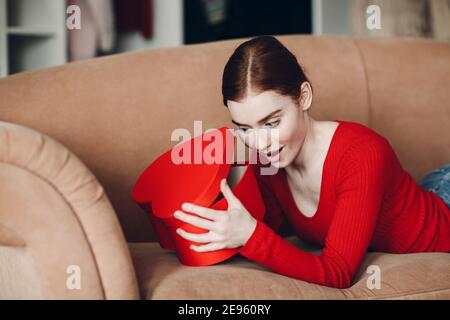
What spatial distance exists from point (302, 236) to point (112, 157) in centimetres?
57

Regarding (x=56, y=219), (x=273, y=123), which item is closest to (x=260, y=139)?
(x=273, y=123)

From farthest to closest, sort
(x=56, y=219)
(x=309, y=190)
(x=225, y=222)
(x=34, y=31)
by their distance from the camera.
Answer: (x=34, y=31), (x=309, y=190), (x=225, y=222), (x=56, y=219)

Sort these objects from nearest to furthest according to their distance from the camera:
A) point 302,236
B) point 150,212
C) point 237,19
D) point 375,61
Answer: point 150,212 → point 302,236 → point 375,61 → point 237,19

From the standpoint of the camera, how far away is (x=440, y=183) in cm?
167

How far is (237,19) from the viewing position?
303 centimetres

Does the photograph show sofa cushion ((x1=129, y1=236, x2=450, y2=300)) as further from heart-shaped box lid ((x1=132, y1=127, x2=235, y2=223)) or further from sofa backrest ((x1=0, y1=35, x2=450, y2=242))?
sofa backrest ((x1=0, y1=35, x2=450, y2=242))

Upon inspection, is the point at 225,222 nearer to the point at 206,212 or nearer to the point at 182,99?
the point at 206,212

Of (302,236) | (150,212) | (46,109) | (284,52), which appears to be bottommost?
(302,236)

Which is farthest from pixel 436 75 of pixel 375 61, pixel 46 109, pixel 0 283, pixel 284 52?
pixel 0 283

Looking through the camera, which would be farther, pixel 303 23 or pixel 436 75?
pixel 303 23

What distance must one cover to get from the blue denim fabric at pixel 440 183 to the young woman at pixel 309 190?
15 centimetres

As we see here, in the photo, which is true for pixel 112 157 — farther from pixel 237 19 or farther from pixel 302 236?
pixel 237 19

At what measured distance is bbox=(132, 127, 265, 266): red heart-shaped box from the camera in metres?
1.22

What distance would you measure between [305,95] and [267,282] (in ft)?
1.38
